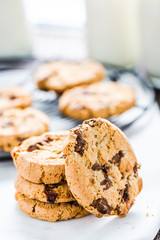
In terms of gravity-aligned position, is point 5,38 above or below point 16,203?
above

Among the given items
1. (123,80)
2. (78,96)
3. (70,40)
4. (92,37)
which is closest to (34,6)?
(70,40)

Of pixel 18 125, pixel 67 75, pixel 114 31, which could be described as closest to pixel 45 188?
pixel 18 125

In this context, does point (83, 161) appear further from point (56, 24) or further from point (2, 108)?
point (56, 24)

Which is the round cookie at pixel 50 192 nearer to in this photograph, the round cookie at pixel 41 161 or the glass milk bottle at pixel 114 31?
the round cookie at pixel 41 161

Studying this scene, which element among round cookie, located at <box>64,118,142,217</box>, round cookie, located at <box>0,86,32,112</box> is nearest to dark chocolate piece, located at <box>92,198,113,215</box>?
round cookie, located at <box>64,118,142,217</box>

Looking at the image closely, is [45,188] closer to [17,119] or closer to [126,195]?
[126,195]

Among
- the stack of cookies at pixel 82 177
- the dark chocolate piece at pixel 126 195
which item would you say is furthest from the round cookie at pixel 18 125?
the dark chocolate piece at pixel 126 195
